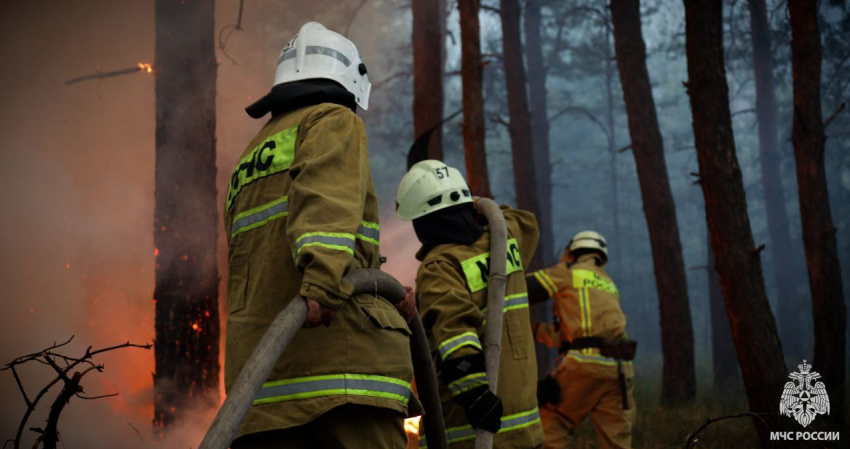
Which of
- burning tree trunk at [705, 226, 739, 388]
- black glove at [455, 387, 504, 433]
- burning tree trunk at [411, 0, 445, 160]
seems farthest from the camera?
burning tree trunk at [705, 226, 739, 388]

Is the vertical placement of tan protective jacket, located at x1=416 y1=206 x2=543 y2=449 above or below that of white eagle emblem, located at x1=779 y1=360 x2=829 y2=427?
above

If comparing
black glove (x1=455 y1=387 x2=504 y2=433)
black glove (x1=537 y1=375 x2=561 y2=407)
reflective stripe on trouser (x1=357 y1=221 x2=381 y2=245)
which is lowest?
black glove (x1=537 y1=375 x2=561 y2=407)

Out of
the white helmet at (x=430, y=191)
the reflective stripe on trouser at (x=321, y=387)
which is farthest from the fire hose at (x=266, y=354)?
the white helmet at (x=430, y=191)

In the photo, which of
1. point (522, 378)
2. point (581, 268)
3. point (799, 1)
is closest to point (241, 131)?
point (581, 268)

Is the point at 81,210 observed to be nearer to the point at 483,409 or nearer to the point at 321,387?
the point at 483,409

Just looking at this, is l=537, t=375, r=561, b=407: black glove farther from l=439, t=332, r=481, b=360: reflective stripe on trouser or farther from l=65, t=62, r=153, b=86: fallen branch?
l=65, t=62, r=153, b=86: fallen branch

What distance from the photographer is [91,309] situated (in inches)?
292

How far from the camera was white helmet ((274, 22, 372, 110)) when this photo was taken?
10.1ft

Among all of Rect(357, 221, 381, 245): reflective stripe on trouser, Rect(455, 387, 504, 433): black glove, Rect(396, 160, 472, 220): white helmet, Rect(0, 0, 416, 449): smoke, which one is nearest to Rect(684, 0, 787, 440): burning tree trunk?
Rect(396, 160, 472, 220): white helmet

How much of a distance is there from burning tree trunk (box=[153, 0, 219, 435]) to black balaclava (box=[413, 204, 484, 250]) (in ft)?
10.1

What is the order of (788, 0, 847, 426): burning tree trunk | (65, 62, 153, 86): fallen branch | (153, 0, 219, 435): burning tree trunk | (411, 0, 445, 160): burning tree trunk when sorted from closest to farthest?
(153, 0, 219, 435): burning tree trunk → (65, 62, 153, 86): fallen branch → (788, 0, 847, 426): burning tree trunk → (411, 0, 445, 160): burning tree trunk

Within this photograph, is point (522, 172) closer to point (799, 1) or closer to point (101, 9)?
point (799, 1)

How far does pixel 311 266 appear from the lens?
94.9 inches

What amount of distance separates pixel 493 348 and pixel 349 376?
1510 millimetres
